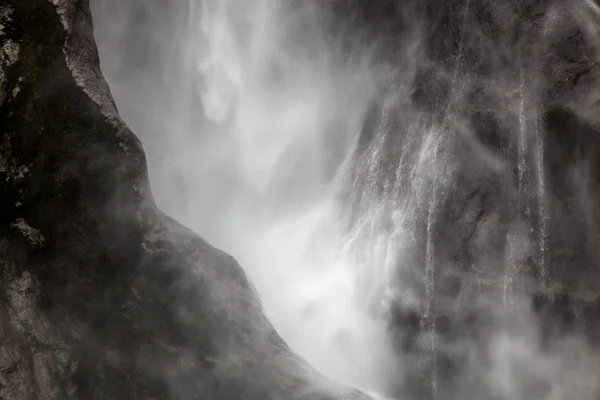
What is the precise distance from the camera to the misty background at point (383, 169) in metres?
13.4

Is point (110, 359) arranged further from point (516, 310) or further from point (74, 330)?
point (516, 310)

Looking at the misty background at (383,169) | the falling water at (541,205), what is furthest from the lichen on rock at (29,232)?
the falling water at (541,205)

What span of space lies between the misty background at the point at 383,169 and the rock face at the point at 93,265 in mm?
4389

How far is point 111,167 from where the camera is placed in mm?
8875

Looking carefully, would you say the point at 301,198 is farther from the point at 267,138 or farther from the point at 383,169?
the point at 383,169

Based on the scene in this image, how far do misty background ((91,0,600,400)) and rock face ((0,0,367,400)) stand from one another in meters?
4.39

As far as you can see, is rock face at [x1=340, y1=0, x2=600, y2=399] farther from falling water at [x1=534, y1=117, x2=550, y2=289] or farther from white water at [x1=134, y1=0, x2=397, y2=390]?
white water at [x1=134, y1=0, x2=397, y2=390]

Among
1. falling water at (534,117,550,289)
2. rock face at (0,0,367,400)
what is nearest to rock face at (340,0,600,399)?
falling water at (534,117,550,289)

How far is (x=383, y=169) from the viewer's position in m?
16.4

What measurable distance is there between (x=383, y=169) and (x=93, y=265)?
9686mm

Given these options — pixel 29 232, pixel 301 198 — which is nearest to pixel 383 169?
pixel 301 198

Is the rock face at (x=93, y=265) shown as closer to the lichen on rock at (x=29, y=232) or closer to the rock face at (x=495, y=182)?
the lichen on rock at (x=29, y=232)

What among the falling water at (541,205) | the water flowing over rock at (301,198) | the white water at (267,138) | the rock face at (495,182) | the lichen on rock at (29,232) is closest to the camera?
the lichen on rock at (29,232)

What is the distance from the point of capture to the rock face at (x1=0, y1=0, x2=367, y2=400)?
8.27 meters
